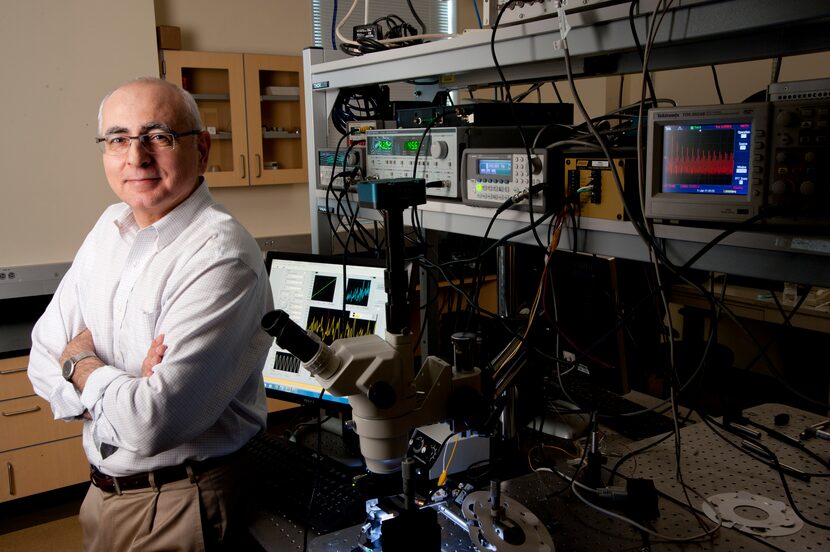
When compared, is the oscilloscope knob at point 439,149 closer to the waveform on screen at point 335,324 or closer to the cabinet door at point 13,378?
the waveform on screen at point 335,324

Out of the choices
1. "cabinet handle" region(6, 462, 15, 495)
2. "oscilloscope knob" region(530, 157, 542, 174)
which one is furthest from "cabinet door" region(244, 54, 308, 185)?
"oscilloscope knob" region(530, 157, 542, 174)

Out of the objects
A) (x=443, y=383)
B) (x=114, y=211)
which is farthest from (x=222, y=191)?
(x=443, y=383)

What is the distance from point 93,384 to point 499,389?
35.8 inches

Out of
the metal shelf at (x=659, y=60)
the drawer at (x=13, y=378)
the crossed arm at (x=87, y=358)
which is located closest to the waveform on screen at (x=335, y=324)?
the metal shelf at (x=659, y=60)

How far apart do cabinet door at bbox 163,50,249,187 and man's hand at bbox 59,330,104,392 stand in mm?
2450

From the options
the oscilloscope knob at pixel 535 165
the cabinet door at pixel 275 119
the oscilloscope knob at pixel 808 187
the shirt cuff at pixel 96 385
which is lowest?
the shirt cuff at pixel 96 385

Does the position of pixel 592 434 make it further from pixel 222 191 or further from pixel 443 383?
pixel 222 191

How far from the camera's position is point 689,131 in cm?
96

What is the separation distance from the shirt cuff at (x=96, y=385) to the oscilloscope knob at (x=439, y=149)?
84cm

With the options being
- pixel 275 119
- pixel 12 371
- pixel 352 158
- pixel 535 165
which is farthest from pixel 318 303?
pixel 275 119

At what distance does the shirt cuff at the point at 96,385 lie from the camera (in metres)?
1.40

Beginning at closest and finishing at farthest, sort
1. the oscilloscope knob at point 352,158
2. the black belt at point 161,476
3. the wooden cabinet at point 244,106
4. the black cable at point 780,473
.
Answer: the black cable at point 780,473 → the black belt at point 161,476 → the oscilloscope knob at point 352,158 → the wooden cabinet at point 244,106

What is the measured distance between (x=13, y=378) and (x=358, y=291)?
211cm

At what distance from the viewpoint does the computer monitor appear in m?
1.68
